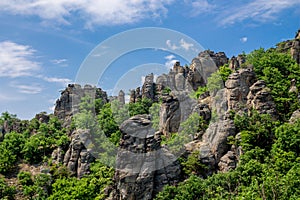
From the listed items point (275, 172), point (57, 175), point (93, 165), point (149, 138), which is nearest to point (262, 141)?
point (275, 172)

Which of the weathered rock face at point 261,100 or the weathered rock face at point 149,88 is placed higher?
the weathered rock face at point 149,88

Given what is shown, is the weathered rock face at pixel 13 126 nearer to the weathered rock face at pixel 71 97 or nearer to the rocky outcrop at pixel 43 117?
the rocky outcrop at pixel 43 117

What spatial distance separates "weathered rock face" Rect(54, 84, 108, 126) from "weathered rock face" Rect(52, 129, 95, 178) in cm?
1091

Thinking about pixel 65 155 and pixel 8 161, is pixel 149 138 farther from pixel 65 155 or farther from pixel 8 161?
pixel 8 161

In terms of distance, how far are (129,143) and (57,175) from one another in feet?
37.2

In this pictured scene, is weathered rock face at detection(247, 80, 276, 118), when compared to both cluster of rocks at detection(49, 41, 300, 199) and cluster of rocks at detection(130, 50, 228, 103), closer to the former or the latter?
cluster of rocks at detection(49, 41, 300, 199)

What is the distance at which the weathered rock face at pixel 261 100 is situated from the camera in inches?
1141

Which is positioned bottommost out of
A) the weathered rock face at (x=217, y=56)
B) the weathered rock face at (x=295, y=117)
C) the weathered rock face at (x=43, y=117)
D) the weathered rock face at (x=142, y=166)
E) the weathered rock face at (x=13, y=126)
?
the weathered rock face at (x=142, y=166)

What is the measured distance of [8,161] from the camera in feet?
125

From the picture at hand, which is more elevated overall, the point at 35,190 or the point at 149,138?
the point at 149,138

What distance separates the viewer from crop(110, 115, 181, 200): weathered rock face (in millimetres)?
26359

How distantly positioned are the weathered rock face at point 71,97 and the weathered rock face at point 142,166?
22231 mm

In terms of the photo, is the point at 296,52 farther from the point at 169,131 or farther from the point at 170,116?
the point at 169,131

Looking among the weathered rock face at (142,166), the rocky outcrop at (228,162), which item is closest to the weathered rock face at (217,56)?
the weathered rock face at (142,166)
